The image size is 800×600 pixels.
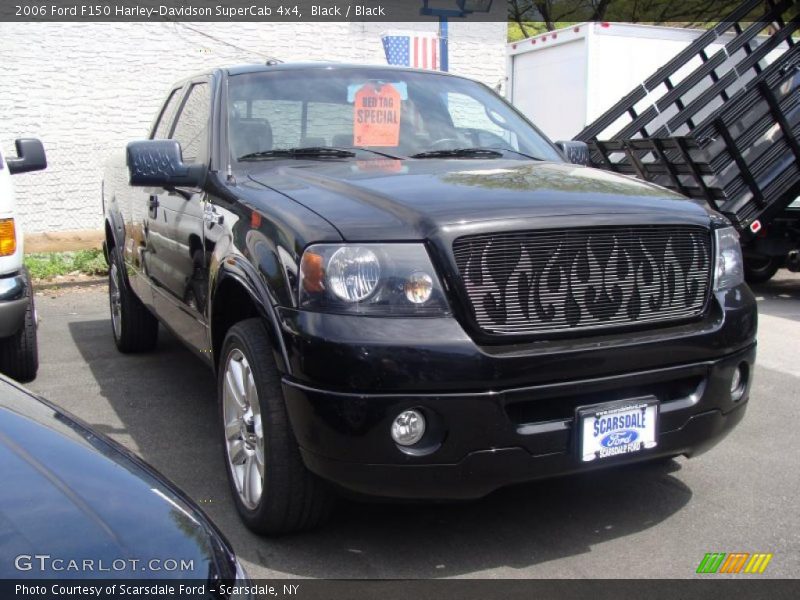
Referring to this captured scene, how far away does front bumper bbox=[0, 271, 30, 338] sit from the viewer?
505 cm

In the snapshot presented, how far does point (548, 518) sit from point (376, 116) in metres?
2.10

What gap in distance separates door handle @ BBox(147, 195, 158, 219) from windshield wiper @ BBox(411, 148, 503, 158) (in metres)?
1.68

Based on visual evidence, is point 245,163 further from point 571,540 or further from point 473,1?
point 473,1

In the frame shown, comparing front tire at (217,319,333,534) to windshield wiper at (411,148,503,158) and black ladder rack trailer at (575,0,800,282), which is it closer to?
windshield wiper at (411,148,503,158)

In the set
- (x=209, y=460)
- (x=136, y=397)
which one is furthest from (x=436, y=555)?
(x=136, y=397)

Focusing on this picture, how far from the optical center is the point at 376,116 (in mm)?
4402

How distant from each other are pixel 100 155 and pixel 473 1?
628 centimetres

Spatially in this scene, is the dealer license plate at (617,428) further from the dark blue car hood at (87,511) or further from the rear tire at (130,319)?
the rear tire at (130,319)

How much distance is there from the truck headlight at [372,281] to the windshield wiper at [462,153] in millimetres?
1327

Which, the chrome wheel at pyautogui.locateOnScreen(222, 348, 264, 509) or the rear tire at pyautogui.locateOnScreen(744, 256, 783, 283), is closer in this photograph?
the chrome wheel at pyautogui.locateOnScreen(222, 348, 264, 509)

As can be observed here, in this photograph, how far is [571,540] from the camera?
3404mm

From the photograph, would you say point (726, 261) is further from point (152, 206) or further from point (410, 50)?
point (410, 50)

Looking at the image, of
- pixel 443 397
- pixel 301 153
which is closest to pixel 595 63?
pixel 301 153

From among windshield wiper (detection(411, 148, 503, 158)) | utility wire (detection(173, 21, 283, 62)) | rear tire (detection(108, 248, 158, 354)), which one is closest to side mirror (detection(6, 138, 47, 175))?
rear tire (detection(108, 248, 158, 354))
